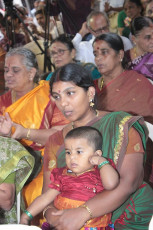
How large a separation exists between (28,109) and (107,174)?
1290 millimetres

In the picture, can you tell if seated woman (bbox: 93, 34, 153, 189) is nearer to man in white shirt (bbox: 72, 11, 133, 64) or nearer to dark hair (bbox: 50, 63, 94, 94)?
man in white shirt (bbox: 72, 11, 133, 64)

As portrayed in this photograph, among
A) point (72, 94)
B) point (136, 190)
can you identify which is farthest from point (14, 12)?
point (136, 190)

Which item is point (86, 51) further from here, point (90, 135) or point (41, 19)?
point (90, 135)

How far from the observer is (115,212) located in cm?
185

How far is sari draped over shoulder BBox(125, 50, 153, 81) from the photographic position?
3340 millimetres

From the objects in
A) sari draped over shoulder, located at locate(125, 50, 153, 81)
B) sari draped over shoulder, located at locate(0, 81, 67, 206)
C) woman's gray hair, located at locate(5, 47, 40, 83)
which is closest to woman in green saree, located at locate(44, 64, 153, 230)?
sari draped over shoulder, located at locate(0, 81, 67, 206)

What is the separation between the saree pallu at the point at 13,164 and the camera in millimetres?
1948

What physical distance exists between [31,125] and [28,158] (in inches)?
27.4

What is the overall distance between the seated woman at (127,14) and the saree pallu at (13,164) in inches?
114

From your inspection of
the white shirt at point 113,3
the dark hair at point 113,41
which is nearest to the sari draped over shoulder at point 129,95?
the dark hair at point 113,41

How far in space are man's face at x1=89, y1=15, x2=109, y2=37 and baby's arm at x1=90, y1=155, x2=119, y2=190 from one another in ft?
8.37

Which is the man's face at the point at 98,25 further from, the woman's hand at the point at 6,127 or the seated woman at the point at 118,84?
the woman's hand at the point at 6,127

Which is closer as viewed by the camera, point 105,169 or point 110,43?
point 105,169

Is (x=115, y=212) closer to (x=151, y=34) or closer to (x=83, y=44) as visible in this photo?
(x=151, y=34)
